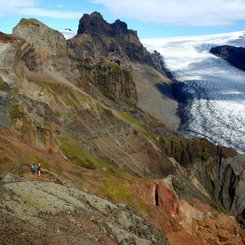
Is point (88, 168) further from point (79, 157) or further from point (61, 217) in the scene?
point (61, 217)

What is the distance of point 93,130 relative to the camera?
394ft

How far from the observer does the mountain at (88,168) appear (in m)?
37.7

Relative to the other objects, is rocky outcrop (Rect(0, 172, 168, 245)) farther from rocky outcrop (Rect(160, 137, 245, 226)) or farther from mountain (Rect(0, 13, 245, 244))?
rocky outcrop (Rect(160, 137, 245, 226))

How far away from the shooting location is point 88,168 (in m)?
81.1

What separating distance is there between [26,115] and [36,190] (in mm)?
43729

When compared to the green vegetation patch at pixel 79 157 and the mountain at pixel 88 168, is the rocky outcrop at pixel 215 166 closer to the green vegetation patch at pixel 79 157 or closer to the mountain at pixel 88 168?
the mountain at pixel 88 168

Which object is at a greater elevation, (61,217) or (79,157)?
(61,217)

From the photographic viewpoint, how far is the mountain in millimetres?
37719

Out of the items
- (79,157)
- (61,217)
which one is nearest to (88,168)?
(79,157)

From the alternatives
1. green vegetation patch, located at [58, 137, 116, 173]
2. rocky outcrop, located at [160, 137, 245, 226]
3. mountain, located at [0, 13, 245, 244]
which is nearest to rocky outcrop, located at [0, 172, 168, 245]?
mountain, located at [0, 13, 245, 244]

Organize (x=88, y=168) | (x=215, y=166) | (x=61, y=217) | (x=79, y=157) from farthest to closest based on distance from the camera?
1. (x=215, y=166)
2. (x=79, y=157)
3. (x=88, y=168)
4. (x=61, y=217)

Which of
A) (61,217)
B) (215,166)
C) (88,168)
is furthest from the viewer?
(215,166)

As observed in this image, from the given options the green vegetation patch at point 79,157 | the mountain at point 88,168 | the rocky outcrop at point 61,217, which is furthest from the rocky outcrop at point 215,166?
the rocky outcrop at point 61,217

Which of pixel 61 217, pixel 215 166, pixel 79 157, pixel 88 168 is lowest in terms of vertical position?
pixel 215 166
